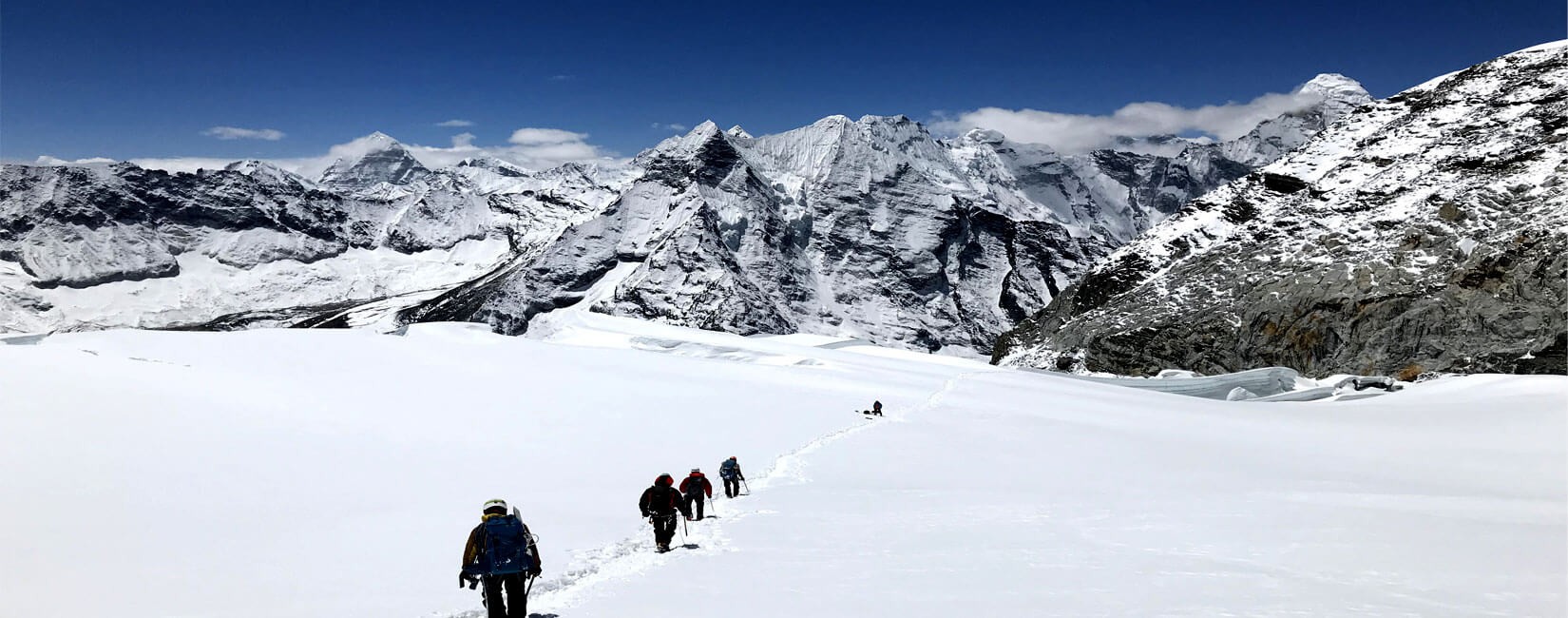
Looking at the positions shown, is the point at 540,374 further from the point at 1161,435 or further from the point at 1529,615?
the point at 1529,615

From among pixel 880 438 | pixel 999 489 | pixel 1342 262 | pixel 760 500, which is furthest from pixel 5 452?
pixel 1342 262

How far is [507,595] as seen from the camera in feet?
34.9

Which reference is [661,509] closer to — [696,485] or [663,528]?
[663,528]

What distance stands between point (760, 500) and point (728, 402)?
19507 mm

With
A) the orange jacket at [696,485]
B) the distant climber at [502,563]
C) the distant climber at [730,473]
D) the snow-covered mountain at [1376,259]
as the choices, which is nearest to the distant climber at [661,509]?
the orange jacket at [696,485]

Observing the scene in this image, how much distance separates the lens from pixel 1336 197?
7906 centimetres

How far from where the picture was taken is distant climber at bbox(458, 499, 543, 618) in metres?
10.5

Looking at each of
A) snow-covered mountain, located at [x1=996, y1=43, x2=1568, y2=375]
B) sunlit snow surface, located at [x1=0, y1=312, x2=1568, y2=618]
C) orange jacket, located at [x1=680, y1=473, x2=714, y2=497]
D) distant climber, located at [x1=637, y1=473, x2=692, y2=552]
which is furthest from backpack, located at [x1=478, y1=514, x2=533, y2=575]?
snow-covered mountain, located at [x1=996, y1=43, x2=1568, y2=375]

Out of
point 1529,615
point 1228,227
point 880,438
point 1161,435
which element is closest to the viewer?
point 1529,615

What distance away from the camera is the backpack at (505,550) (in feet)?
34.4

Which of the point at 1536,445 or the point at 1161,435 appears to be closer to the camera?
the point at 1536,445

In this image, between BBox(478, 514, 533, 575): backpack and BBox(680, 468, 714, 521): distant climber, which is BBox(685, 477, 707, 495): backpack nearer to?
BBox(680, 468, 714, 521): distant climber

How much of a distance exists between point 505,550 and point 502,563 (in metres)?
0.15

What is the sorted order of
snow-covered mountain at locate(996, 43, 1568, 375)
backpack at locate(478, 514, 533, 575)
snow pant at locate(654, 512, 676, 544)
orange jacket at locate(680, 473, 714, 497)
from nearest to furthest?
backpack at locate(478, 514, 533, 575) < snow pant at locate(654, 512, 676, 544) < orange jacket at locate(680, 473, 714, 497) < snow-covered mountain at locate(996, 43, 1568, 375)
